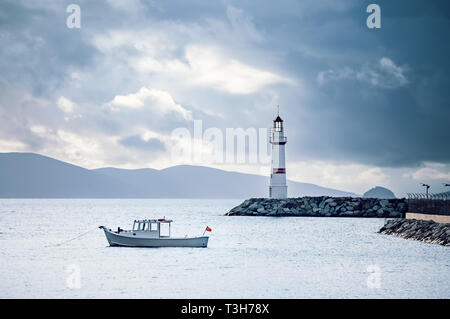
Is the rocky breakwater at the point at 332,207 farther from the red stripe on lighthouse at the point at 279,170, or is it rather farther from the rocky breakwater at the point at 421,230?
the rocky breakwater at the point at 421,230

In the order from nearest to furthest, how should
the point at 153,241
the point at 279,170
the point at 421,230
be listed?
the point at 153,241 → the point at 421,230 → the point at 279,170

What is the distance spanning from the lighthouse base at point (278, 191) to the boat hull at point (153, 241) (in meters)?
52.6

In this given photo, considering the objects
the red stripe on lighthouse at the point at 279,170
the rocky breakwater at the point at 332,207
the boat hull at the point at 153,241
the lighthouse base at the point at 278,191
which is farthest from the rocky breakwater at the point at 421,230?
the rocky breakwater at the point at 332,207

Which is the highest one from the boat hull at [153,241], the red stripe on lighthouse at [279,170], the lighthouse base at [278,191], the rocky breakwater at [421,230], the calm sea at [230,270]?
the red stripe on lighthouse at [279,170]

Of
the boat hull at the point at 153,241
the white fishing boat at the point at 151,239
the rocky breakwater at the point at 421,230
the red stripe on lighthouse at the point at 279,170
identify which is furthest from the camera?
the red stripe on lighthouse at the point at 279,170

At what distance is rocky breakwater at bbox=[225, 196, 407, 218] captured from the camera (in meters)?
106

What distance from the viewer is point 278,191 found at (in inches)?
4139

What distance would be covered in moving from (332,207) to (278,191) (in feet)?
35.6

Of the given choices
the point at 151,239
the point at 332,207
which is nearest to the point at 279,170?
the point at 332,207

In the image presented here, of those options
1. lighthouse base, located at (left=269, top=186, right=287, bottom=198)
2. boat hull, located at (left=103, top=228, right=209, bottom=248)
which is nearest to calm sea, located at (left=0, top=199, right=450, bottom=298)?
boat hull, located at (left=103, top=228, right=209, bottom=248)

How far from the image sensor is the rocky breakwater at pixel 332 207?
106312mm

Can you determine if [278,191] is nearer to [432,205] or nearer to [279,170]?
[279,170]

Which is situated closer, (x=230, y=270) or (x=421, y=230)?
(x=230, y=270)
